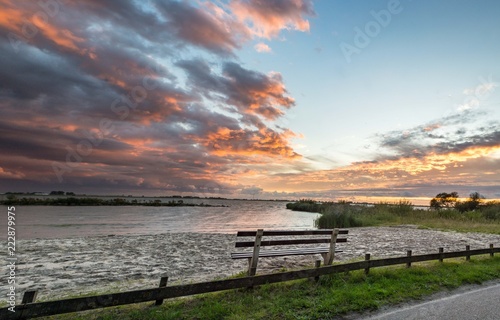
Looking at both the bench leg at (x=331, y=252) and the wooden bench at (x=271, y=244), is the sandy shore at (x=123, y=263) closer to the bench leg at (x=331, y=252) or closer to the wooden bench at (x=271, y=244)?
the wooden bench at (x=271, y=244)

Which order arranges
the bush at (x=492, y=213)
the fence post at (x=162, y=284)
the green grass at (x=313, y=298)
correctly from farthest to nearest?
the bush at (x=492, y=213)
the fence post at (x=162, y=284)
the green grass at (x=313, y=298)

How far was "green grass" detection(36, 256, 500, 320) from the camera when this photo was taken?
5.62 meters

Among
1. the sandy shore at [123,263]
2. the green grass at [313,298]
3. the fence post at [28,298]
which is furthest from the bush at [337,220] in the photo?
the fence post at [28,298]

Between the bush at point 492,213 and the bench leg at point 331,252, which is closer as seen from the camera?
the bench leg at point 331,252

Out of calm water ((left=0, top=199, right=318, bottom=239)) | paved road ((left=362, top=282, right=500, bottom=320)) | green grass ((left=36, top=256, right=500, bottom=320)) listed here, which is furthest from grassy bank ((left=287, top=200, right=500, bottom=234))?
paved road ((left=362, top=282, right=500, bottom=320))

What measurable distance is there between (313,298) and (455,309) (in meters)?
3.01

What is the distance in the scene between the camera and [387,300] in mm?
6832

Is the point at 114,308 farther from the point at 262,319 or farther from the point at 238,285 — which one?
the point at 262,319

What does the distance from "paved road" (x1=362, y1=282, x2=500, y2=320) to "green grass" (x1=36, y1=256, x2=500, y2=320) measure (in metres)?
0.43

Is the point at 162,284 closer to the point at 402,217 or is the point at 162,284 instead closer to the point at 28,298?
the point at 28,298

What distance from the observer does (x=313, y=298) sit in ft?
21.8

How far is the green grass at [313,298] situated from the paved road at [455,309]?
1.41ft

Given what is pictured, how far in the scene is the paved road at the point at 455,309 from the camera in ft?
19.2

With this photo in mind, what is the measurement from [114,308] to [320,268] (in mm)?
4916
